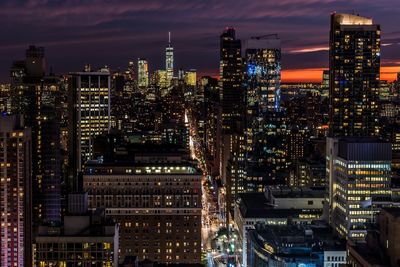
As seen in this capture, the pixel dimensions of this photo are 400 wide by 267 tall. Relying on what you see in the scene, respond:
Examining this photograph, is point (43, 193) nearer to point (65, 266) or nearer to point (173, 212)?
point (173, 212)

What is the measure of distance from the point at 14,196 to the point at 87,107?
93.7m

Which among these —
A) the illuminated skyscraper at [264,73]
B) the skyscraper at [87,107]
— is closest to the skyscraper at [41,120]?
the skyscraper at [87,107]

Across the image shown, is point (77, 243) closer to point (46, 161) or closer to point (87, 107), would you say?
point (46, 161)

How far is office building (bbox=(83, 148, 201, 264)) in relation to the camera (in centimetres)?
8612

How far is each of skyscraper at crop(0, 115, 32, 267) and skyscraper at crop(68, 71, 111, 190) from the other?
269ft

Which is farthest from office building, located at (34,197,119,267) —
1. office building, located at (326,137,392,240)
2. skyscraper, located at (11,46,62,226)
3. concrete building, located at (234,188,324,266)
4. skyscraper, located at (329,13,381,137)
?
skyscraper, located at (329,13,381,137)

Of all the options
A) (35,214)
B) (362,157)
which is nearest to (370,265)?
(362,157)

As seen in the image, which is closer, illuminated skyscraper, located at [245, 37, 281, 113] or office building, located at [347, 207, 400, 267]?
office building, located at [347, 207, 400, 267]

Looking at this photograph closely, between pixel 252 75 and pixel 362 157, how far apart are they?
114 metres

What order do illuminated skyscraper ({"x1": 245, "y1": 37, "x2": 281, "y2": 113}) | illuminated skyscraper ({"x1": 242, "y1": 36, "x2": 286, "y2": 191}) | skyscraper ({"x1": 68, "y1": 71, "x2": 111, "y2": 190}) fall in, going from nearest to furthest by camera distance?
illuminated skyscraper ({"x1": 242, "y1": 36, "x2": 286, "y2": 191})
skyscraper ({"x1": 68, "y1": 71, "x2": 111, "y2": 190})
illuminated skyscraper ({"x1": 245, "y1": 37, "x2": 281, "y2": 113})

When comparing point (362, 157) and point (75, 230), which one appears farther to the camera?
point (362, 157)

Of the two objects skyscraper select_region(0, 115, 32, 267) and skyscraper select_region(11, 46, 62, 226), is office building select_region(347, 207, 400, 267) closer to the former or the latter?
skyscraper select_region(0, 115, 32, 267)

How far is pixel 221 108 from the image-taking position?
633 ft

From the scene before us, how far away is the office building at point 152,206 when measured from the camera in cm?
8612
